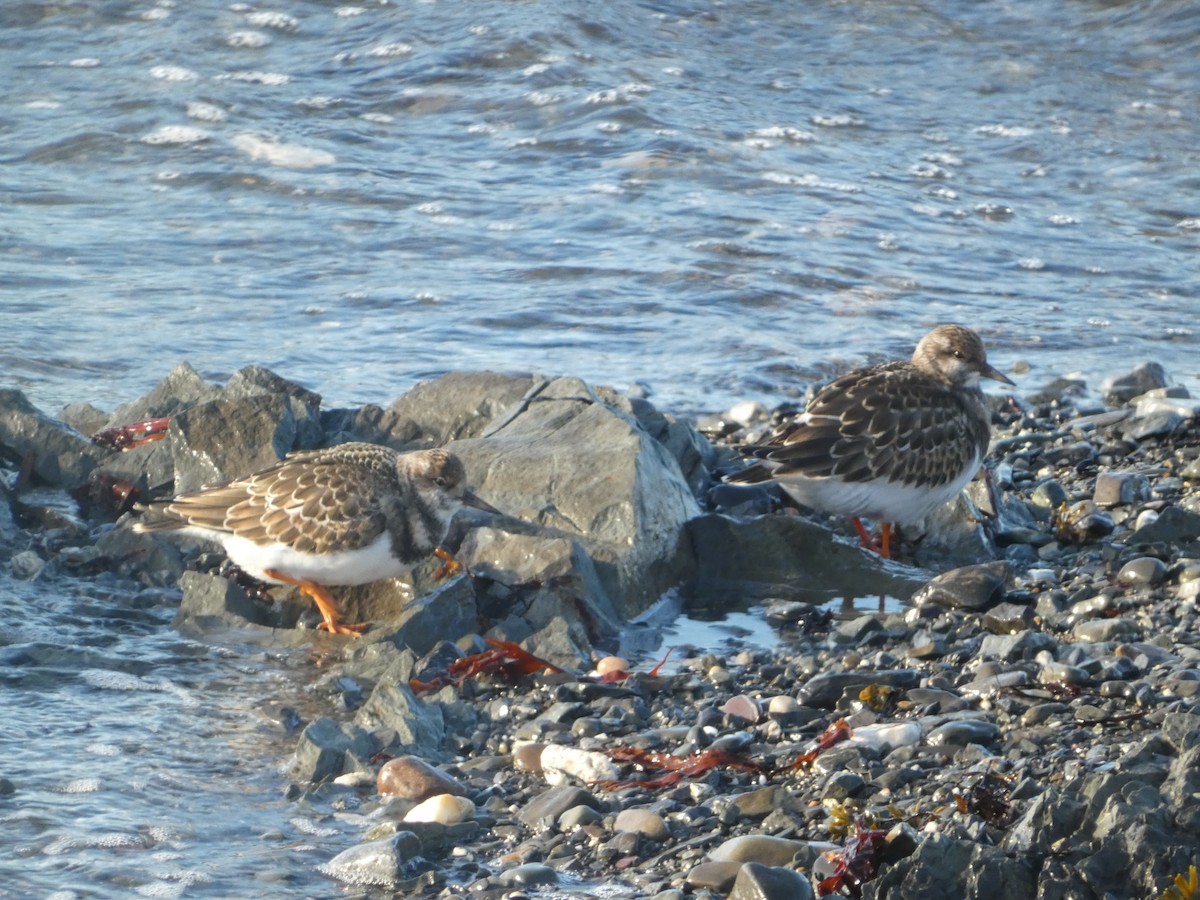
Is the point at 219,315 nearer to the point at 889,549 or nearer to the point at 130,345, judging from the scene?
the point at 130,345

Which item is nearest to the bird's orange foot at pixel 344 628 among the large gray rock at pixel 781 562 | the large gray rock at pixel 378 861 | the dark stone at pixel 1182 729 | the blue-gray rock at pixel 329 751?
the blue-gray rock at pixel 329 751

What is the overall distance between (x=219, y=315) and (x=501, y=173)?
Answer: 129 inches

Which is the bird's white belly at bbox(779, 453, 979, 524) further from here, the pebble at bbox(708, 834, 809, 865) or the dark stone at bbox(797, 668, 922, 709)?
the pebble at bbox(708, 834, 809, 865)

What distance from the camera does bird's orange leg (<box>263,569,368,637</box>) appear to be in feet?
18.1

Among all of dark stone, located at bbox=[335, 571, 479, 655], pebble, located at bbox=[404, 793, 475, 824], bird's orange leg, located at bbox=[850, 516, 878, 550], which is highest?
pebble, located at bbox=[404, 793, 475, 824]

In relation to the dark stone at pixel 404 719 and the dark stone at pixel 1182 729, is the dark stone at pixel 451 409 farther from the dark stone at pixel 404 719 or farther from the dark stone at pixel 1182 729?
the dark stone at pixel 1182 729

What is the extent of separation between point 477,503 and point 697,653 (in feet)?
3.35

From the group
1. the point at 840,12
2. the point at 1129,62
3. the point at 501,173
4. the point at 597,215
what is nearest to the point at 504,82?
the point at 501,173

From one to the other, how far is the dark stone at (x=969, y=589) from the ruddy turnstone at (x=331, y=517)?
1.71 meters

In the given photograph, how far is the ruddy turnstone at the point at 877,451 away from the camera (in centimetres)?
634

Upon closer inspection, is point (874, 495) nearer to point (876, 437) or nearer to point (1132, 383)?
point (876, 437)

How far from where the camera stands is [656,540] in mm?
5965

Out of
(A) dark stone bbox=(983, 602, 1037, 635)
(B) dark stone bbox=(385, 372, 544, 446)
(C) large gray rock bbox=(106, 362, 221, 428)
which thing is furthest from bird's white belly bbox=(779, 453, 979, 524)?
(C) large gray rock bbox=(106, 362, 221, 428)

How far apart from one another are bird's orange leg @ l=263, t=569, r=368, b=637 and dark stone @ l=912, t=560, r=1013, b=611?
82.2 inches
